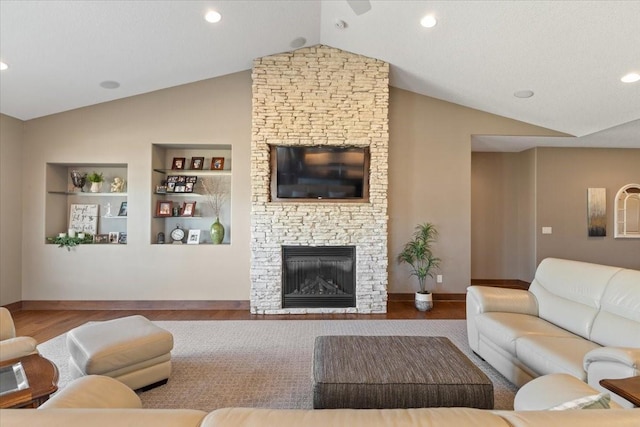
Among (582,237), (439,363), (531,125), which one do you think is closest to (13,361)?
(439,363)

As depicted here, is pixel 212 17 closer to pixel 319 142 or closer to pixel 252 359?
pixel 319 142

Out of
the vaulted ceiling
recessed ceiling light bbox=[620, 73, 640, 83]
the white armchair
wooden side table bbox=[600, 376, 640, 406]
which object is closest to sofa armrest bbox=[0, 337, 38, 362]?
the white armchair

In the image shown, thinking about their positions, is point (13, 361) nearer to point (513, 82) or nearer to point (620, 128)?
point (513, 82)

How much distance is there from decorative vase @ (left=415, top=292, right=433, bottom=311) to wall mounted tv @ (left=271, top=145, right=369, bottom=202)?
1.82 metres

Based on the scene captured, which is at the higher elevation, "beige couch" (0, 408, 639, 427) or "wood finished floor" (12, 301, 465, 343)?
"beige couch" (0, 408, 639, 427)

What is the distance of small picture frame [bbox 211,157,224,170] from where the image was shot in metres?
4.84

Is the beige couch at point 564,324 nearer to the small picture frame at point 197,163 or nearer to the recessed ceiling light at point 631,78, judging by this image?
the recessed ceiling light at point 631,78

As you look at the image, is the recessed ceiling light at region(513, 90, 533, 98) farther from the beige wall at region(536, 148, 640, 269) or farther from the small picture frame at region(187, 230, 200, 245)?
the small picture frame at region(187, 230, 200, 245)

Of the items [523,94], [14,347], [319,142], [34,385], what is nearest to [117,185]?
[319,142]

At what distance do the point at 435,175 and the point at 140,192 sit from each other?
4.48 metres

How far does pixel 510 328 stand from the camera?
2432mm

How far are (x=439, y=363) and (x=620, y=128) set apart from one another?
5038mm

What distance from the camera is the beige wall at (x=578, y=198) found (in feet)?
18.2

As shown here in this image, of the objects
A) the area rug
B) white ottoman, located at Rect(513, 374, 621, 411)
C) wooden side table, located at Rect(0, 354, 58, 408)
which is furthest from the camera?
the area rug
